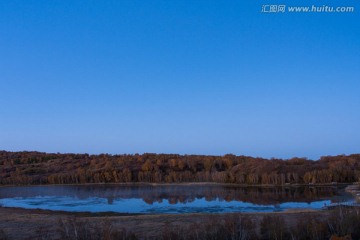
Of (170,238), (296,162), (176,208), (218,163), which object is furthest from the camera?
(218,163)

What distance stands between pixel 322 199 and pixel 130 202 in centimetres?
856

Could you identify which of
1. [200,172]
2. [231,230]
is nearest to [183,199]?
[200,172]

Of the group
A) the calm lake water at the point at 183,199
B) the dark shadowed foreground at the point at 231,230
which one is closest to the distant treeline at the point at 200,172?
the calm lake water at the point at 183,199

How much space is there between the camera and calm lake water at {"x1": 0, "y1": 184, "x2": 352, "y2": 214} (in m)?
18.8

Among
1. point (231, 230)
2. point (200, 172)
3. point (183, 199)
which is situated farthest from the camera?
point (200, 172)

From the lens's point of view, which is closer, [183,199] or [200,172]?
[183,199]

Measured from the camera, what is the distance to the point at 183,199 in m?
21.9

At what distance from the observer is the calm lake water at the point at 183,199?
61.7ft

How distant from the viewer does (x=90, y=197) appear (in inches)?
942

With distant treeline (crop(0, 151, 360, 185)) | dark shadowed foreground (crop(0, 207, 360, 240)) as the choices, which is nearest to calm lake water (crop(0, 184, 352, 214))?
distant treeline (crop(0, 151, 360, 185))

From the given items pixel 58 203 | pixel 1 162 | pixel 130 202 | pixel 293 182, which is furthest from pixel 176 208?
pixel 1 162

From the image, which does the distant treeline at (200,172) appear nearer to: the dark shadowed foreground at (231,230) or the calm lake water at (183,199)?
the calm lake water at (183,199)

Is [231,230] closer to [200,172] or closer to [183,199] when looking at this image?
[183,199]

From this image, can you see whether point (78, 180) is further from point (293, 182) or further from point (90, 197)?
point (293, 182)
